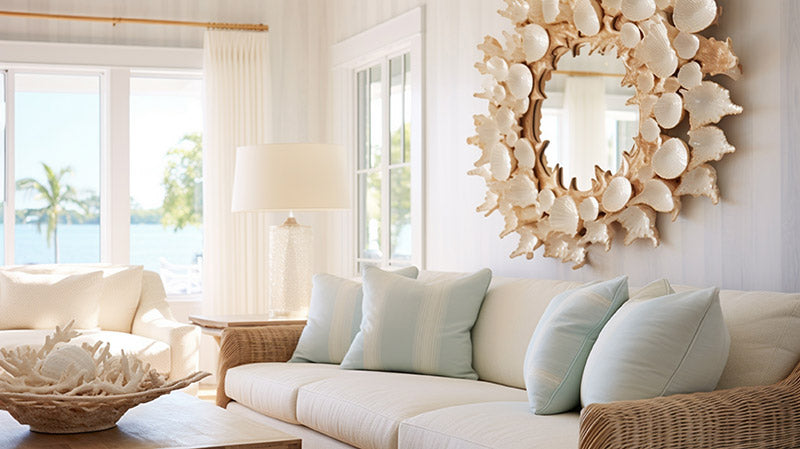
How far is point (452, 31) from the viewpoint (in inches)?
188

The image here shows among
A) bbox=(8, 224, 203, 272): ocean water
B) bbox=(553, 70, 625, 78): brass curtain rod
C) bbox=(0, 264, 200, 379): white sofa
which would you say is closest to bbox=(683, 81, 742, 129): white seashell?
bbox=(553, 70, 625, 78): brass curtain rod

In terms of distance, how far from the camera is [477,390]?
329 cm

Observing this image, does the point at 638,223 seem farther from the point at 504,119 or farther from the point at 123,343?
the point at 123,343

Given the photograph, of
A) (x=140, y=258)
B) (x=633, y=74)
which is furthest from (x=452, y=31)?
(x=140, y=258)

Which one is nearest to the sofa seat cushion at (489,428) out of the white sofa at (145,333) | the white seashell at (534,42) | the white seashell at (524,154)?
the white seashell at (524,154)

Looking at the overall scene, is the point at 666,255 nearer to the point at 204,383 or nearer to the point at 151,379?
the point at 151,379

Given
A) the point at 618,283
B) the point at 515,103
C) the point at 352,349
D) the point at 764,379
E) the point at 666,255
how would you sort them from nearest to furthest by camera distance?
the point at 764,379 < the point at 618,283 < the point at 666,255 < the point at 352,349 < the point at 515,103

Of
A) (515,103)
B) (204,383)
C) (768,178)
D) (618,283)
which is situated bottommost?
(204,383)

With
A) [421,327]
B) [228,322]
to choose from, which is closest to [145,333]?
[228,322]

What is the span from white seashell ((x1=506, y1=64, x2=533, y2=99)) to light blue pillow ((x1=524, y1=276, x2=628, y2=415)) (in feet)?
4.48

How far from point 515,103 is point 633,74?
730 millimetres

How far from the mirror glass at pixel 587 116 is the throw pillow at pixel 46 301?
2.63 m

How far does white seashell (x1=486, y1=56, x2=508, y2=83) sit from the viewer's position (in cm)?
417

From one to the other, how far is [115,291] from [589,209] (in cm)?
283
